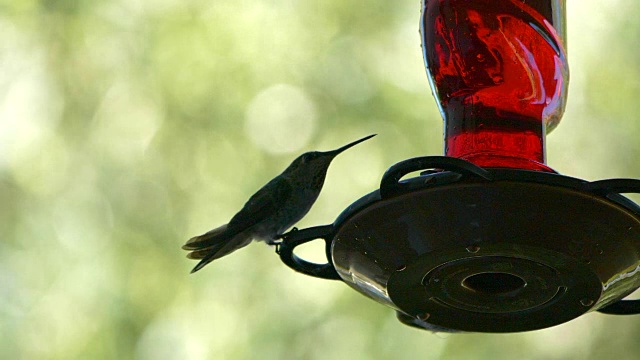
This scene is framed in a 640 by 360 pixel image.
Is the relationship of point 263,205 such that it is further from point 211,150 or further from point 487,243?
point 211,150

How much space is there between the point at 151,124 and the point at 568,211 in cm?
518

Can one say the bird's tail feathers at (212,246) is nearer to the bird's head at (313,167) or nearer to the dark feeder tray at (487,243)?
the bird's head at (313,167)

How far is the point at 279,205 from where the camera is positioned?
10.8 feet

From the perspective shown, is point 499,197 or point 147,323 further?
point 147,323

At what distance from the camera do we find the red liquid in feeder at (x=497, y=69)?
227 centimetres

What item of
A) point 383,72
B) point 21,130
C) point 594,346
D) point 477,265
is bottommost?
point 594,346

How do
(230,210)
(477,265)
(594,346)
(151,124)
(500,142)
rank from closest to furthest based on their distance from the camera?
(477,265) < (500,142) < (594,346) < (230,210) < (151,124)

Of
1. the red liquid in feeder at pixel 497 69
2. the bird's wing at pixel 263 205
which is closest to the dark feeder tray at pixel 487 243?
the red liquid in feeder at pixel 497 69

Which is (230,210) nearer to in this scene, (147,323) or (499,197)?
(147,323)

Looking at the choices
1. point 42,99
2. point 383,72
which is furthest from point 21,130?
point 383,72

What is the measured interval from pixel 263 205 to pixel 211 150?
3.30m

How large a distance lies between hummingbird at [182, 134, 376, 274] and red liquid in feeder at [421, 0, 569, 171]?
2.67 feet

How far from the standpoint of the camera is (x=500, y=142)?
86.4 inches

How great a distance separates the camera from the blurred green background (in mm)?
5871
